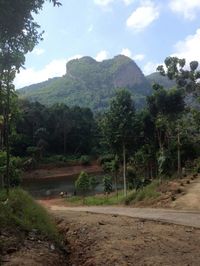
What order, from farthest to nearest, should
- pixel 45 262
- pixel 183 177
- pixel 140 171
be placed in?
pixel 140 171
pixel 183 177
pixel 45 262

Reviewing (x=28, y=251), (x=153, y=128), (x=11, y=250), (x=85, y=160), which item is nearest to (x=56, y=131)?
(x=85, y=160)

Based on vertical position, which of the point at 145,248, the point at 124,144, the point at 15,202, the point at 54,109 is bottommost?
the point at 145,248

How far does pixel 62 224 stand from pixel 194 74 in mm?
16900

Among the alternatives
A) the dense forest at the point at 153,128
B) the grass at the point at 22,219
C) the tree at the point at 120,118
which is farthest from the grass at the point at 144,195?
the grass at the point at 22,219

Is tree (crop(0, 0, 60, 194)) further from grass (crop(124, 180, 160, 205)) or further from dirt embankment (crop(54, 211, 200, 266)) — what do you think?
grass (crop(124, 180, 160, 205))

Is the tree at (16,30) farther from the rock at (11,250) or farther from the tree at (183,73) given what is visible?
the tree at (183,73)

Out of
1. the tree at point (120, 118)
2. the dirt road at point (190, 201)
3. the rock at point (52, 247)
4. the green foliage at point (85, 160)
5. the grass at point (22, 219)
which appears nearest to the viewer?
the rock at point (52, 247)

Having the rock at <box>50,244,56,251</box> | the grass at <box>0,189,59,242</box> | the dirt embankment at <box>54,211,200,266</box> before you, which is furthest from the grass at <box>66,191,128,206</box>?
the rock at <box>50,244,56,251</box>

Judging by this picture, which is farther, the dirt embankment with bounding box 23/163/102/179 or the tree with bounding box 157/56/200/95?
the dirt embankment with bounding box 23/163/102/179

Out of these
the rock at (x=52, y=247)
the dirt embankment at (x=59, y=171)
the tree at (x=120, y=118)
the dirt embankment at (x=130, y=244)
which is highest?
the tree at (x=120, y=118)

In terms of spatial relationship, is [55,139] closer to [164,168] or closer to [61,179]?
[61,179]

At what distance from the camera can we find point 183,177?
102 feet

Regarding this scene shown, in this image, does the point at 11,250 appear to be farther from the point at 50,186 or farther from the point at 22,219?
the point at 50,186

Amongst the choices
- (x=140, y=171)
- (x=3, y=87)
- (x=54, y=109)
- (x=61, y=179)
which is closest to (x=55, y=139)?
(x=54, y=109)
